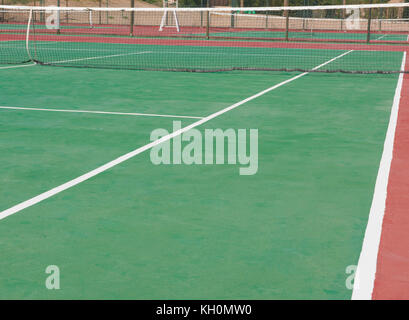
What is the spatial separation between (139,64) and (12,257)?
15.3 m

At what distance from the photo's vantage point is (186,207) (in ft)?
18.5

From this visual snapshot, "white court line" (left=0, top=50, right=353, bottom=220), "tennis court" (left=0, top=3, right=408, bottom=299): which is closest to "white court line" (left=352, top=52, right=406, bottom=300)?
"tennis court" (left=0, top=3, right=408, bottom=299)

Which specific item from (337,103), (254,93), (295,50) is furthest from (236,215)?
(295,50)

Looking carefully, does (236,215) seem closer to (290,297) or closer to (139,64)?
(290,297)

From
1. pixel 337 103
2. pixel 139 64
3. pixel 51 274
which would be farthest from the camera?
pixel 139 64

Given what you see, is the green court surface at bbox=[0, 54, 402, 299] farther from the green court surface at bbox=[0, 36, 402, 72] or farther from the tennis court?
the green court surface at bbox=[0, 36, 402, 72]

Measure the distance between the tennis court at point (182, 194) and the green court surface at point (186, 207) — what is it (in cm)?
1

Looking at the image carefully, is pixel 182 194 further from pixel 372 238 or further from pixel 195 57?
A: pixel 195 57

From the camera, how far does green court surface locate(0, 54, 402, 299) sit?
415cm

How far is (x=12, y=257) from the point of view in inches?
176

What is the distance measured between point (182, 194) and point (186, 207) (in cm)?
41

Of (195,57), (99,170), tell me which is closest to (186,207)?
A: (99,170)
